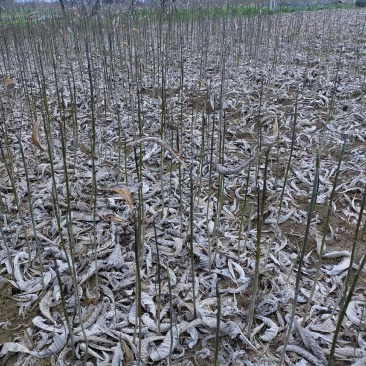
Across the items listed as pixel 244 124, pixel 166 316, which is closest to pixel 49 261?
pixel 166 316

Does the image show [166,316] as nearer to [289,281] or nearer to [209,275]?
[209,275]

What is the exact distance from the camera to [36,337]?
0.96 meters

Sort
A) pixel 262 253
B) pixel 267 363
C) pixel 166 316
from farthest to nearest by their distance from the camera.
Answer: pixel 262 253 → pixel 166 316 → pixel 267 363

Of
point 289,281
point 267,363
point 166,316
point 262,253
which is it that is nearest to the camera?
point 267,363

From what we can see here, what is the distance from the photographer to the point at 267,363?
0.88m

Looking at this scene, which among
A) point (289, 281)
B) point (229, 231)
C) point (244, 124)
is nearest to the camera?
point (289, 281)

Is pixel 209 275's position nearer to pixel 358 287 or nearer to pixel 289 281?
pixel 289 281

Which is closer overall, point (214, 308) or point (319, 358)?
point (319, 358)

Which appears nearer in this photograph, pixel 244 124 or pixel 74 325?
pixel 74 325

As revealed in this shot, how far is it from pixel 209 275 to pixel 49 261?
0.52m

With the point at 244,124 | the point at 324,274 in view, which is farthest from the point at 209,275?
the point at 244,124

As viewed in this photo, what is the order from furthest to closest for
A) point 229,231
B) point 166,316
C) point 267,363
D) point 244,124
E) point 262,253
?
1. point 244,124
2. point 229,231
3. point 262,253
4. point 166,316
5. point 267,363

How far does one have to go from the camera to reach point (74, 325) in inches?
38.7

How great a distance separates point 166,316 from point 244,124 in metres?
1.50
